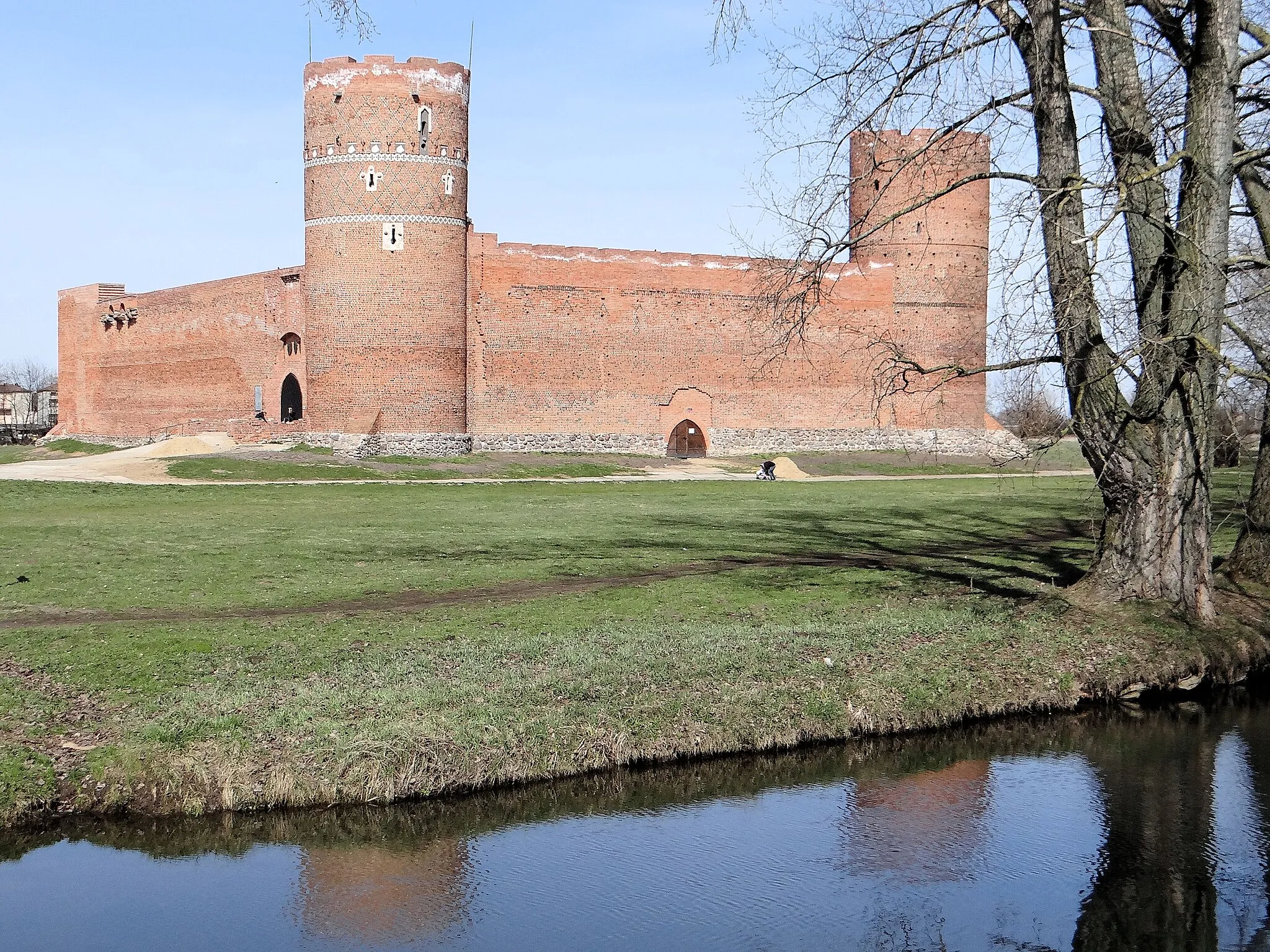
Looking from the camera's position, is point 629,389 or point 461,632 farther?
point 629,389

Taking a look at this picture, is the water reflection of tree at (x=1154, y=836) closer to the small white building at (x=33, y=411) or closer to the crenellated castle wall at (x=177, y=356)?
the crenellated castle wall at (x=177, y=356)

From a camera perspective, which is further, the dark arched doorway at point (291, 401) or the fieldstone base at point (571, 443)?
the dark arched doorway at point (291, 401)

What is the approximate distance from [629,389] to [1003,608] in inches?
1202

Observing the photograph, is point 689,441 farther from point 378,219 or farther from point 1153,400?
point 1153,400

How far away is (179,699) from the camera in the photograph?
969cm

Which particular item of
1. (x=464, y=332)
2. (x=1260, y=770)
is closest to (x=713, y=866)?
(x=1260, y=770)

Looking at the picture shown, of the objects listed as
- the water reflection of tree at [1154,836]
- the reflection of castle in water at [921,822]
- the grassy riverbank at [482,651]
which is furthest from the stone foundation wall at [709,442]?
the reflection of castle in water at [921,822]

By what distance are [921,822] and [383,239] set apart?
104 feet

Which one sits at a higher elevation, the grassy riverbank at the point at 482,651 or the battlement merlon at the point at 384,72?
the battlement merlon at the point at 384,72

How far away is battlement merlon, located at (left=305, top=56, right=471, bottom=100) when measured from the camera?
A: 37.0m

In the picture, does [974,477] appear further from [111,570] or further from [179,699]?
[179,699]

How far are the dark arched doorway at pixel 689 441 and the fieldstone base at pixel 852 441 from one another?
28cm

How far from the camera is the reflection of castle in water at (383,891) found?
727 centimetres

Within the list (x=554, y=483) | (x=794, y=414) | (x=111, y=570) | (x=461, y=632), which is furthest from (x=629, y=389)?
(x=461, y=632)
